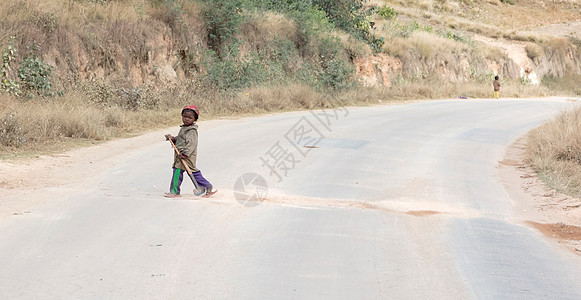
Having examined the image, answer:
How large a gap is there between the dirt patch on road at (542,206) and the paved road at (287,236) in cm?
26

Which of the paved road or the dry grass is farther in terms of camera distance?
the dry grass

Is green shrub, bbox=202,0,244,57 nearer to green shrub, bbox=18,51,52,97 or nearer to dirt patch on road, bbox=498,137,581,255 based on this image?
green shrub, bbox=18,51,52,97

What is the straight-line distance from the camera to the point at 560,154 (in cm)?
1472

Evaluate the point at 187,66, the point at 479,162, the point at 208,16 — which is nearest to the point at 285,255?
the point at 479,162

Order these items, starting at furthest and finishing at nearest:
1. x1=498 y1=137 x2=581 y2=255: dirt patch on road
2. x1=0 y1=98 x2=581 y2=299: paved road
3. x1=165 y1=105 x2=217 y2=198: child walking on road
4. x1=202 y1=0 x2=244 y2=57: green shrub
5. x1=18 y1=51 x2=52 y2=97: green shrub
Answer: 1. x1=202 y1=0 x2=244 y2=57: green shrub
2. x1=18 y1=51 x2=52 y2=97: green shrub
3. x1=165 y1=105 x2=217 y2=198: child walking on road
4. x1=498 y1=137 x2=581 y2=255: dirt patch on road
5. x1=0 y1=98 x2=581 y2=299: paved road

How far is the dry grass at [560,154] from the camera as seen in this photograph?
40.4 ft

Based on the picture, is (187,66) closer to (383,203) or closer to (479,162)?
(479,162)

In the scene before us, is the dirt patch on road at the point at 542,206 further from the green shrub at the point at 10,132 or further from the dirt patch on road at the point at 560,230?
the green shrub at the point at 10,132

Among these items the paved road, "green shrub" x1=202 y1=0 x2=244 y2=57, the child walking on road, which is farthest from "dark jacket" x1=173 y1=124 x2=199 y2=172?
"green shrub" x1=202 y1=0 x2=244 y2=57

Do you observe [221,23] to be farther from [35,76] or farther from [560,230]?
[560,230]

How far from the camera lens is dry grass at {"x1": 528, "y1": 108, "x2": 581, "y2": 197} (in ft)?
40.4

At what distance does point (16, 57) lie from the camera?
57.3 ft

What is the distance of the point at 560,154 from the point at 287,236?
→ 9.13 m

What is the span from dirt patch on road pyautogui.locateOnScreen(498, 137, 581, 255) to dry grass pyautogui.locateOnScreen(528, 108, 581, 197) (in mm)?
254
